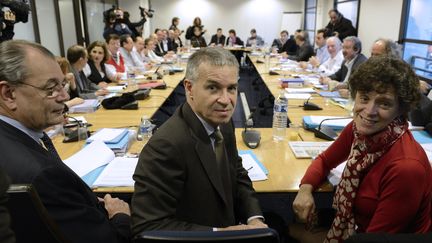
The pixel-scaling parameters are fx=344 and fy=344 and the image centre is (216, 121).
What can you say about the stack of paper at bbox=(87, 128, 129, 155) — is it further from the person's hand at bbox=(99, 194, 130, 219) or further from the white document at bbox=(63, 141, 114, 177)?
the person's hand at bbox=(99, 194, 130, 219)

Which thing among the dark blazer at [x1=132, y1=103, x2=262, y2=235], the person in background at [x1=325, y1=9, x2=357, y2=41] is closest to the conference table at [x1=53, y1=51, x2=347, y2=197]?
the dark blazer at [x1=132, y1=103, x2=262, y2=235]

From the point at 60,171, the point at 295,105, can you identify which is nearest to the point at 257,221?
the point at 60,171

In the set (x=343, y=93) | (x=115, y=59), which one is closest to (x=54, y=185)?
(x=343, y=93)

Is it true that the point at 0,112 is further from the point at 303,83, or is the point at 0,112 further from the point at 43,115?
the point at 303,83

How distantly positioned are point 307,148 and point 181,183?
111cm

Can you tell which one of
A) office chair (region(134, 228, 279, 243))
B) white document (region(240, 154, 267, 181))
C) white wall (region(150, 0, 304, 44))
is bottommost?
white document (region(240, 154, 267, 181))

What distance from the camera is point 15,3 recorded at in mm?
2627

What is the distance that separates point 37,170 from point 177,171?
0.44m

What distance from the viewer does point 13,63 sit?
3.70 ft

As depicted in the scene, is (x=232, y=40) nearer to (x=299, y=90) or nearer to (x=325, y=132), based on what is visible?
(x=299, y=90)

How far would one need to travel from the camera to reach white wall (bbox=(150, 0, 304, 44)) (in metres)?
13.0

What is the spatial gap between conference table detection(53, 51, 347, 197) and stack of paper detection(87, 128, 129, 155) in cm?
7

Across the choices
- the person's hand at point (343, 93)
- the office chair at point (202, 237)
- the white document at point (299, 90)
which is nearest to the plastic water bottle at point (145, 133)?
the office chair at point (202, 237)

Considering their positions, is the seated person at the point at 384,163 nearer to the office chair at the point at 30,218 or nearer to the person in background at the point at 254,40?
the office chair at the point at 30,218
